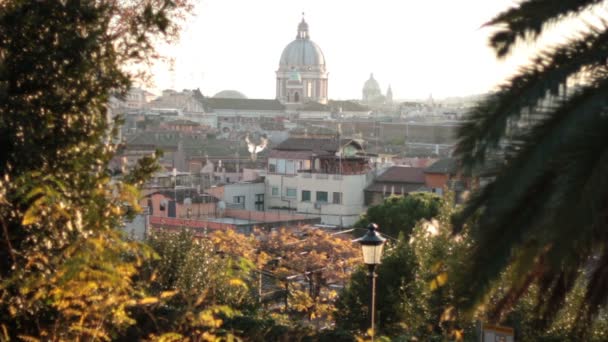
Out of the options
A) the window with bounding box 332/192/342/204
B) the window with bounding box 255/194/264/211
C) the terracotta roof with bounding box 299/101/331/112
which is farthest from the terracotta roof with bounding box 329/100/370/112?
the window with bounding box 332/192/342/204

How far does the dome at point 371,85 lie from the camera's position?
18488 centimetres

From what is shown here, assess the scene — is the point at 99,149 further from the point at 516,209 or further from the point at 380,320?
the point at 380,320

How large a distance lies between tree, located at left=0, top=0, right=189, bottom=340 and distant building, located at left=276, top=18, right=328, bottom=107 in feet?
393

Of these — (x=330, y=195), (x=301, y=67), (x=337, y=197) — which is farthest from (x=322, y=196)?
(x=301, y=67)

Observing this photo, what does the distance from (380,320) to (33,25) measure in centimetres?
577

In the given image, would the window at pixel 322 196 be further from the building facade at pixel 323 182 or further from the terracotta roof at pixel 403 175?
the terracotta roof at pixel 403 175

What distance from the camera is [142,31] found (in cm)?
505

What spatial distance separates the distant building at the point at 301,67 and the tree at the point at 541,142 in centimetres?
12120

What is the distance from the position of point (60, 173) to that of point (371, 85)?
597 ft

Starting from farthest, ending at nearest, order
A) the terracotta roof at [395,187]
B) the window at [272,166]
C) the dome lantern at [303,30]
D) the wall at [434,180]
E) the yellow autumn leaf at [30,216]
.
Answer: the dome lantern at [303,30] → the window at [272,166] → the terracotta roof at [395,187] → the wall at [434,180] → the yellow autumn leaf at [30,216]

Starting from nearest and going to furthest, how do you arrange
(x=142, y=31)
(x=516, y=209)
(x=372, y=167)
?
(x=516, y=209)
(x=142, y=31)
(x=372, y=167)

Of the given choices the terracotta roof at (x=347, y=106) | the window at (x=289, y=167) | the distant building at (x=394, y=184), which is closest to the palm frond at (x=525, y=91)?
the distant building at (x=394, y=184)

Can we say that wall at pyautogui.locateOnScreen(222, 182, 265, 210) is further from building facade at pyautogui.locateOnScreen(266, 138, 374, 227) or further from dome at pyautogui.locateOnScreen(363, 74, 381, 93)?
dome at pyautogui.locateOnScreen(363, 74, 381, 93)

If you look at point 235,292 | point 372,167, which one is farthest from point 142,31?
point 372,167
